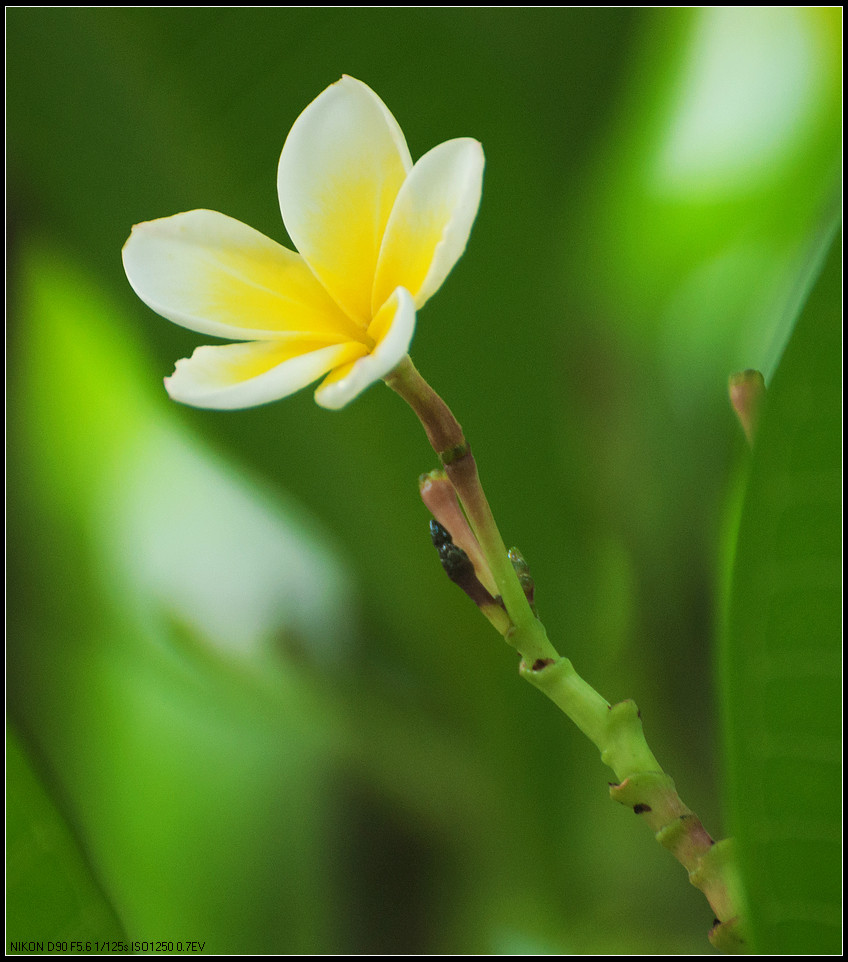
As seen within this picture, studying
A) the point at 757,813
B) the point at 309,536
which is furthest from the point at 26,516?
the point at 757,813

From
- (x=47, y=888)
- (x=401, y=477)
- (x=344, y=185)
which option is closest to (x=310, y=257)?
(x=344, y=185)

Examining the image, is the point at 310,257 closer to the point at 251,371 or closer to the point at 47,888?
the point at 251,371

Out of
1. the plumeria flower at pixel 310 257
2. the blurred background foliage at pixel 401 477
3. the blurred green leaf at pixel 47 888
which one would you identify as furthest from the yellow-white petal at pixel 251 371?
the blurred background foliage at pixel 401 477

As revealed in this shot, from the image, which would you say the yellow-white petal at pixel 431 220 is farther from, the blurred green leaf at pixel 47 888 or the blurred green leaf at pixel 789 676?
the blurred green leaf at pixel 47 888

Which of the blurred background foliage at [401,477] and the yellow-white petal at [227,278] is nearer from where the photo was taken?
the yellow-white petal at [227,278]

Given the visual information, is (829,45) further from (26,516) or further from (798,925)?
(26,516)

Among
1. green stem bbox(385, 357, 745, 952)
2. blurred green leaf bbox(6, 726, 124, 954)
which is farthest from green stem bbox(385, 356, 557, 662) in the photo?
blurred green leaf bbox(6, 726, 124, 954)

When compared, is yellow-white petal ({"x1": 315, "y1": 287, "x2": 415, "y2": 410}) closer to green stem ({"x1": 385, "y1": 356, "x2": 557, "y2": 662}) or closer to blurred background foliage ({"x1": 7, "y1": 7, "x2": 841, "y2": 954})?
green stem ({"x1": 385, "y1": 356, "x2": 557, "y2": 662})
